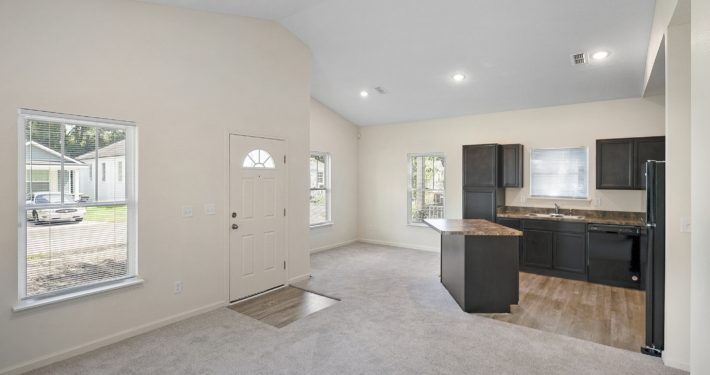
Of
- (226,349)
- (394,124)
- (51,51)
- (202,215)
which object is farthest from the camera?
(394,124)

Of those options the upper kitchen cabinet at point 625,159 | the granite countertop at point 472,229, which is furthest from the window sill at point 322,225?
the upper kitchen cabinet at point 625,159

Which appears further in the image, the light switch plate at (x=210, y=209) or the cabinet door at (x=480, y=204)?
the cabinet door at (x=480, y=204)

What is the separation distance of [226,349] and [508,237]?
2.95 m

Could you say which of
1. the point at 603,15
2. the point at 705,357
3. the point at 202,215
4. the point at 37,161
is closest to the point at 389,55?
the point at 603,15

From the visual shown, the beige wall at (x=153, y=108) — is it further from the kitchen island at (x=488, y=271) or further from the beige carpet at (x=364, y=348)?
the kitchen island at (x=488, y=271)

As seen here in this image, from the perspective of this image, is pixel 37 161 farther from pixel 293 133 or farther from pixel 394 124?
pixel 394 124

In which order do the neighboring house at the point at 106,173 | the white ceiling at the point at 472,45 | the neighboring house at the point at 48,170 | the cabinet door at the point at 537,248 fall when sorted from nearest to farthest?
the neighboring house at the point at 48,170 < the neighboring house at the point at 106,173 < the white ceiling at the point at 472,45 < the cabinet door at the point at 537,248

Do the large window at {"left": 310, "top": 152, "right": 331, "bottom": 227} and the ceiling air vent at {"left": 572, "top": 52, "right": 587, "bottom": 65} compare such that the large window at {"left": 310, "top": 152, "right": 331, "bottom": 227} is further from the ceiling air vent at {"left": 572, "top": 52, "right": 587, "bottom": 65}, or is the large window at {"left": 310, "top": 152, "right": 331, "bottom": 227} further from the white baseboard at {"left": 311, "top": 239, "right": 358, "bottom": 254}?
the ceiling air vent at {"left": 572, "top": 52, "right": 587, "bottom": 65}

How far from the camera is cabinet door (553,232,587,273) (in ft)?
16.0

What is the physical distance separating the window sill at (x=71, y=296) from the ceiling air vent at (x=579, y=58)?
5227 millimetres

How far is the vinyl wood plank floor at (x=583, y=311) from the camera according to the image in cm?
321

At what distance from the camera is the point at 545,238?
5.14m

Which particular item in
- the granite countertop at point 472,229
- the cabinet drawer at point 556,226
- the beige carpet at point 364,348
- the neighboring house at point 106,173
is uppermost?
the neighboring house at point 106,173

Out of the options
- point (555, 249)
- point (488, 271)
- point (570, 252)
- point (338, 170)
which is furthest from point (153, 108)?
point (570, 252)
